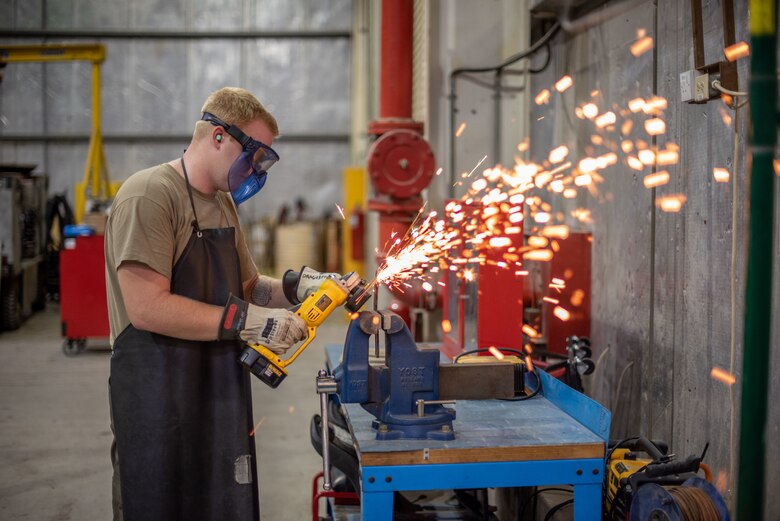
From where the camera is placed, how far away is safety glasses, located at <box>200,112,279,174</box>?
8.70 feet

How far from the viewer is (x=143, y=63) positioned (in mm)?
14047

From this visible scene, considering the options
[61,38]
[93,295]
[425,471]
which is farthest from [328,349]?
[61,38]

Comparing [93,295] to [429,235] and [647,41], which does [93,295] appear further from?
[647,41]

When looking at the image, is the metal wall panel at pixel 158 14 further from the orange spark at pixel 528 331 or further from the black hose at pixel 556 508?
the black hose at pixel 556 508

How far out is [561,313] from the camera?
4.45m

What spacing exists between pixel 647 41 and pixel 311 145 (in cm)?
1093

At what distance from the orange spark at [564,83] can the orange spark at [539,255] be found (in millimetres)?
1097

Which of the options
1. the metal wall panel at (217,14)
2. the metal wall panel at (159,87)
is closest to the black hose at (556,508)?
the metal wall panel at (159,87)

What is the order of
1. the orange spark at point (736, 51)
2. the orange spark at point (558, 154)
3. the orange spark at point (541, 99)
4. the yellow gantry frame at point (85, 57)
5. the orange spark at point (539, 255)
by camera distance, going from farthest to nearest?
the yellow gantry frame at point (85, 57), the orange spark at point (541, 99), the orange spark at point (558, 154), the orange spark at point (539, 255), the orange spark at point (736, 51)

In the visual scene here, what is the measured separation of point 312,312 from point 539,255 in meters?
2.09

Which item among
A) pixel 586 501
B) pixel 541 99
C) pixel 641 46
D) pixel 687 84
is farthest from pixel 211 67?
pixel 586 501

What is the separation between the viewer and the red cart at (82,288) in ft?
26.4

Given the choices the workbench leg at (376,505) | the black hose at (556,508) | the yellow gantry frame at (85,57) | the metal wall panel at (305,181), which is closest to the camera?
the workbench leg at (376,505)

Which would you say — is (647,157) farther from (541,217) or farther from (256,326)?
(256,326)
